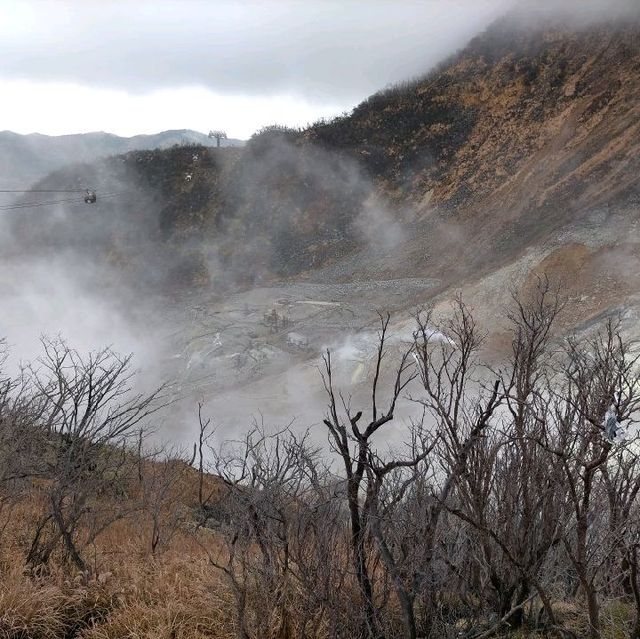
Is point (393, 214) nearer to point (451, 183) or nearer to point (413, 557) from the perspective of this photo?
point (451, 183)

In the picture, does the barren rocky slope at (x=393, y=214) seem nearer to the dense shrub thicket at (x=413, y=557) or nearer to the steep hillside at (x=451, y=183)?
the steep hillside at (x=451, y=183)

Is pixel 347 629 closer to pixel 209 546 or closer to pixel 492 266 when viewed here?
pixel 209 546

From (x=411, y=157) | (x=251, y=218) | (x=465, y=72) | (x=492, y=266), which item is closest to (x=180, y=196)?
(x=251, y=218)

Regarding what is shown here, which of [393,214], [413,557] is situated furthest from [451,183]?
[413,557]

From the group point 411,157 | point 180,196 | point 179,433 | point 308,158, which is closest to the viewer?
point 179,433

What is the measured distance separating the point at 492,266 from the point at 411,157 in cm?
1012

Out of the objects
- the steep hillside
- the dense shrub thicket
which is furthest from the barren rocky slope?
the dense shrub thicket

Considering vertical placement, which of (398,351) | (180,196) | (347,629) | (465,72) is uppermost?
(465,72)

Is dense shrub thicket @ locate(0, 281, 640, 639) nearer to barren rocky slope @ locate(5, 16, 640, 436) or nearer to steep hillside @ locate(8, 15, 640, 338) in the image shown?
barren rocky slope @ locate(5, 16, 640, 436)

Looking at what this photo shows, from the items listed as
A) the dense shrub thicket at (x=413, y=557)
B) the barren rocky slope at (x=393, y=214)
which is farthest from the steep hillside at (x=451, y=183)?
the dense shrub thicket at (x=413, y=557)

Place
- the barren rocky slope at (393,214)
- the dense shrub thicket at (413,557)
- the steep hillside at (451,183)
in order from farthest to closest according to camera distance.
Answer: the steep hillside at (451,183) < the barren rocky slope at (393,214) < the dense shrub thicket at (413,557)

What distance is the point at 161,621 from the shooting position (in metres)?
4.81

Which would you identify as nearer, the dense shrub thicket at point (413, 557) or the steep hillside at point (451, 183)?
the dense shrub thicket at point (413, 557)

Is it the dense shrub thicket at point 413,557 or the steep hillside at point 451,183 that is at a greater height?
the steep hillside at point 451,183
